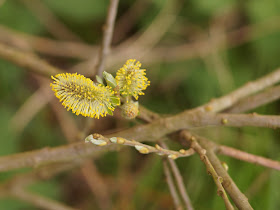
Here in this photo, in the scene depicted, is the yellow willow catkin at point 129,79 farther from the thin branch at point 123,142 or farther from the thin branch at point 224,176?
the thin branch at point 224,176

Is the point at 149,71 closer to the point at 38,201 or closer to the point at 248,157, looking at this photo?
the point at 38,201

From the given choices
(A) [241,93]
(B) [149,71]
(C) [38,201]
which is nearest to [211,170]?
(A) [241,93]

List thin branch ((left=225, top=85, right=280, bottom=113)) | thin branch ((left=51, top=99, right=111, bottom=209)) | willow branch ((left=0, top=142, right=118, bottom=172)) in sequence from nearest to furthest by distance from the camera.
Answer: willow branch ((left=0, top=142, right=118, bottom=172)) → thin branch ((left=225, top=85, right=280, bottom=113)) → thin branch ((left=51, top=99, right=111, bottom=209))

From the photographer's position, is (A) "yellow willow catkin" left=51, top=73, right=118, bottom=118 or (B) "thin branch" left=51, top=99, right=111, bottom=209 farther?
(B) "thin branch" left=51, top=99, right=111, bottom=209

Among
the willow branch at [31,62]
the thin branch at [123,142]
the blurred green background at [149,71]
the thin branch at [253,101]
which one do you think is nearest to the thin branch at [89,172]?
the blurred green background at [149,71]

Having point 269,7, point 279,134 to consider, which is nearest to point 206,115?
point 279,134

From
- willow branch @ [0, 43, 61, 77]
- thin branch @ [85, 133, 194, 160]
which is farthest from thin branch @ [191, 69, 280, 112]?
willow branch @ [0, 43, 61, 77]

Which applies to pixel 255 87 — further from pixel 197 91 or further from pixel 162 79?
pixel 162 79

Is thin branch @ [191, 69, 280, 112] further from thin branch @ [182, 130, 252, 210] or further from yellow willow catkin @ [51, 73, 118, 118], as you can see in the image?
yellow willow catkin @ [51, 73, 118, 118]
